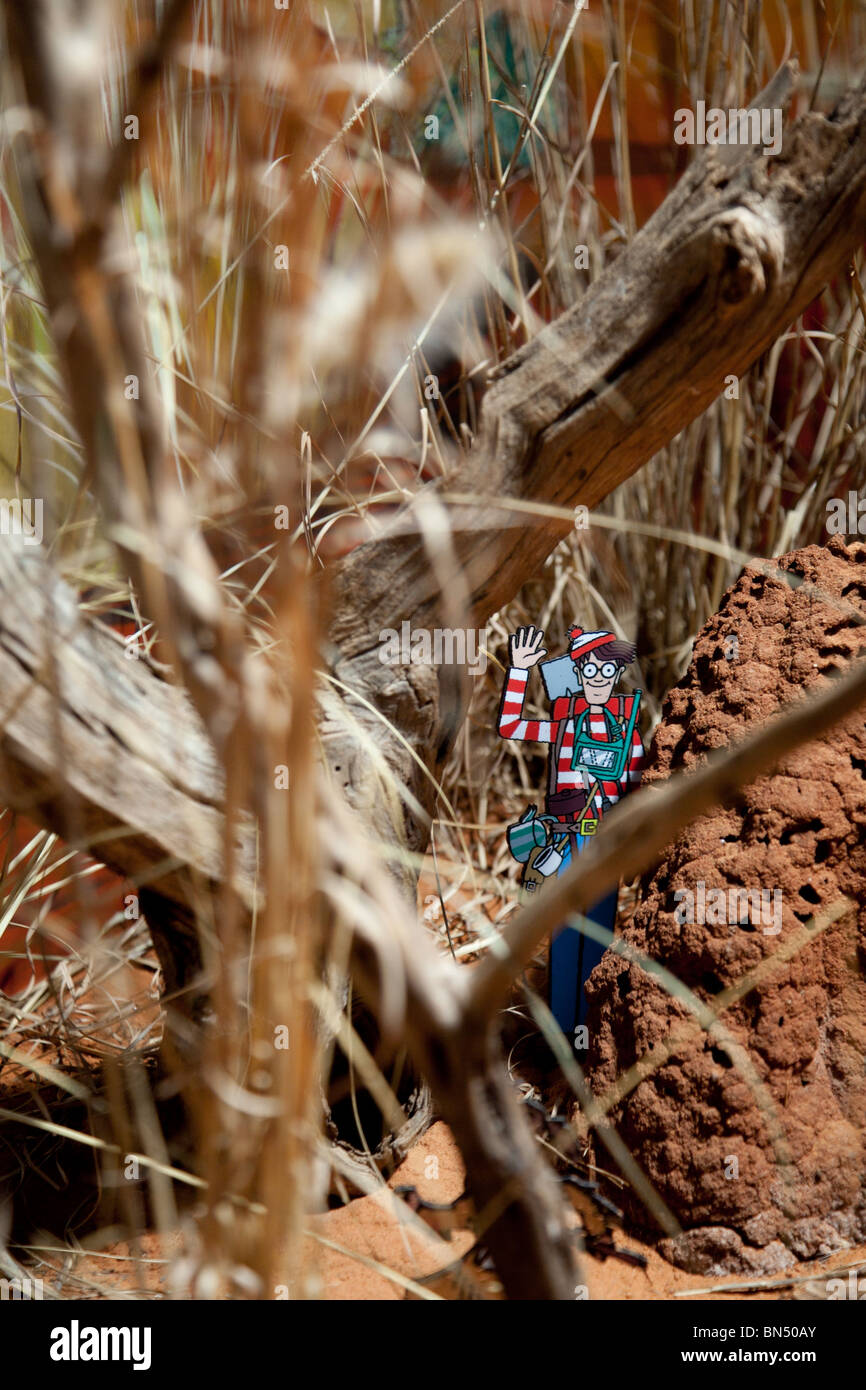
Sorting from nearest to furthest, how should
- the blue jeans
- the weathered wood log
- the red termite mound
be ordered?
the weathered wood log < the red termite mound < the blue jeans

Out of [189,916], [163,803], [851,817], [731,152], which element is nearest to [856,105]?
[731,152]

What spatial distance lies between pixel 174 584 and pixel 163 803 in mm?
384

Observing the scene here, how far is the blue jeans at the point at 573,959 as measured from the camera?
1.40 meters

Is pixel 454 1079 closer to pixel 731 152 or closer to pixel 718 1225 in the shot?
pixel 718 1225

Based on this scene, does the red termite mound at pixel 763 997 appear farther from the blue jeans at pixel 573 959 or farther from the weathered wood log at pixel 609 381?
the weathered wood log at pixel 609 381

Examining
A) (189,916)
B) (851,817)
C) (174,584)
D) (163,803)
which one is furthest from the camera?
(851,817)

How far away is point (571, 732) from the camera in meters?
1.41

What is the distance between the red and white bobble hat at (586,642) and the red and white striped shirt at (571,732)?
0.06m

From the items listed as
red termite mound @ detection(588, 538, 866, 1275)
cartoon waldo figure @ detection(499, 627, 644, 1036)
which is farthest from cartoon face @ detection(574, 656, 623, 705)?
red termite mound @ detection(588, 538, 866, 1275)

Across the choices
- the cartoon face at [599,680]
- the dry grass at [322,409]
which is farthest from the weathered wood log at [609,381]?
the cartoon face at [599,680]

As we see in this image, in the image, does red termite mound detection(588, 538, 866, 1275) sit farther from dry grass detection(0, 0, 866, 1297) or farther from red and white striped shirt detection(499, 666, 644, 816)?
dry grass detection(0, 0, 866, 1297)

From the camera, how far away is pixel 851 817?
124 cm

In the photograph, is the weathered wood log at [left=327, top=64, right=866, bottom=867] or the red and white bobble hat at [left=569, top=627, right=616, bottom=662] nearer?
the weathered wood log at [left=327, top=64, right=866, bottom=867]

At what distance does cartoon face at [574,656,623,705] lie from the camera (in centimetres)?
141
